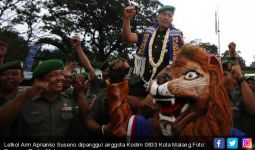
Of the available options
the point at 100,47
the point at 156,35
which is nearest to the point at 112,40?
the point at 100,47

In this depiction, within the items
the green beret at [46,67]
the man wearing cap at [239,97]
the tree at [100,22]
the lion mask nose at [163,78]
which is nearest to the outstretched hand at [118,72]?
the lion mask nose at [163,78]

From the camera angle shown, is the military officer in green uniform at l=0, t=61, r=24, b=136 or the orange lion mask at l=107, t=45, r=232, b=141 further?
the military officer in green uniform at l=0, t=61, r=24, b=136

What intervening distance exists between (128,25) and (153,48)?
32 centimetres

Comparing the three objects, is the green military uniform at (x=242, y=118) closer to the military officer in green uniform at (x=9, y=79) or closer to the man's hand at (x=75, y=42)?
the man's hand at (x=75, y=42)

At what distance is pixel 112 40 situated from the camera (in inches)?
1101

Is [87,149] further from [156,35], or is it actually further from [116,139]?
[156,35]

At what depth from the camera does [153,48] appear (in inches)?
136

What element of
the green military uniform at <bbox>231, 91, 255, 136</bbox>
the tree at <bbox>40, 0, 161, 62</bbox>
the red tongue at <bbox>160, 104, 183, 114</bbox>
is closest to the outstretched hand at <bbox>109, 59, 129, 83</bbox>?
the red tongue at <bbox>160, 104, 183, 114</bbox>

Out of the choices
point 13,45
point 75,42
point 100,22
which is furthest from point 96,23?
point 75,42

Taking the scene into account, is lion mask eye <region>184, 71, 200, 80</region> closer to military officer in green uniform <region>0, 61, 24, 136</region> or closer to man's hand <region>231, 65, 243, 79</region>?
man's hand <region>231, 65, 243, 79</region>

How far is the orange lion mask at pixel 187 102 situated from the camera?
2.42 meters

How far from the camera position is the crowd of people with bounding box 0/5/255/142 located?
2.91 m

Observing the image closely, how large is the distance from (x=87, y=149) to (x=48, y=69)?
2.42 feet

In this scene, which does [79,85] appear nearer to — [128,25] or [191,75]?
[128,25]
